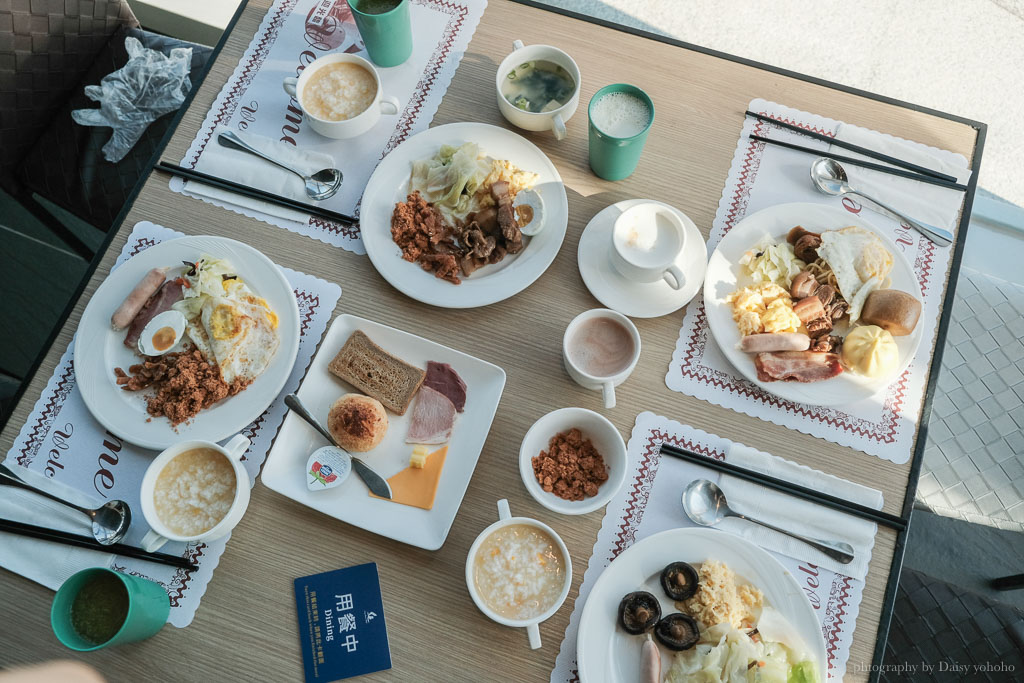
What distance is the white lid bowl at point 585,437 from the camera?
4.62ft

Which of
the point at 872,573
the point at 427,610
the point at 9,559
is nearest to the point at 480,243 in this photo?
the point at 427,610

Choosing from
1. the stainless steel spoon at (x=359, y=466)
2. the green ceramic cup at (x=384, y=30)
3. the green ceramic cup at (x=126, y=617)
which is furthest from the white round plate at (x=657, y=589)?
the green ceramic cup at (x=384, y=30)

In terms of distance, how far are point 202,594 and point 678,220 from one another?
145cm

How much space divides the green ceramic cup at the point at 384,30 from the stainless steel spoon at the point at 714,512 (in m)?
1.50

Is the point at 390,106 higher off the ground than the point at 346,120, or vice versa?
the point at 390,106

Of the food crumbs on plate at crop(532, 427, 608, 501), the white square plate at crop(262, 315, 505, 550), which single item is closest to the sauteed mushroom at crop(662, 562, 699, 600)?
the food crumbs on plate at crop(532, 427, 608, 501)

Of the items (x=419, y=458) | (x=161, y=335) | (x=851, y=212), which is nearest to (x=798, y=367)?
(x=851, y=212)

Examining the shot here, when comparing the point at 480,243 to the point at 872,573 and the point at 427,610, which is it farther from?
the point at 872,573

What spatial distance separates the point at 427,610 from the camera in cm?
143

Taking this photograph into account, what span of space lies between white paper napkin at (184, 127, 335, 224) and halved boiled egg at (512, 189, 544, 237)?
568mm

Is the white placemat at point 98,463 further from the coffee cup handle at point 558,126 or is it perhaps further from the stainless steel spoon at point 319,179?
the coffee cup handle at point 558,126

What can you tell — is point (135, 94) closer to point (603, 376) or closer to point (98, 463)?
point (98, 463)

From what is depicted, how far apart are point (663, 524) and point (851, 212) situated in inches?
39.9

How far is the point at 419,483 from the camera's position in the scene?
1495 mm
